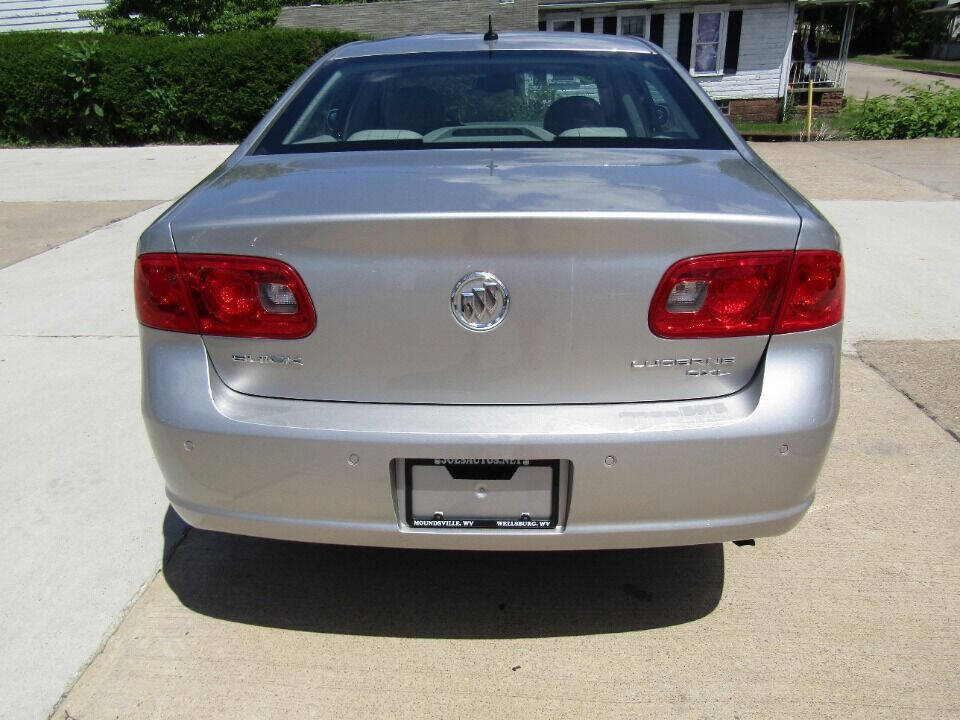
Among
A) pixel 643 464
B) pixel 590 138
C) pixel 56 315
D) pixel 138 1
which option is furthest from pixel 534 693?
pixel 138 1

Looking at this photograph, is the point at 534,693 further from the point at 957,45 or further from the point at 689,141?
A: the point at 957,45

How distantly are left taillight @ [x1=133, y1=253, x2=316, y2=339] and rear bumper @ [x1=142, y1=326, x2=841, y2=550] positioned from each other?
74 millimetres

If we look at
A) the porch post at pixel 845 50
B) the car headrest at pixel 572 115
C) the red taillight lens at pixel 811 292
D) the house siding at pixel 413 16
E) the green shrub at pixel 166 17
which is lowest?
the porch post at pixel 845 50

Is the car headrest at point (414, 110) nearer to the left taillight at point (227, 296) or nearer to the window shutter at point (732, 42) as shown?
the left taillight at point (227, 296)

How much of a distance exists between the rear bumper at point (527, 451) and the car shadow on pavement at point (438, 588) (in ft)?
1.61

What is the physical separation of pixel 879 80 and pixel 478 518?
38.3 meters

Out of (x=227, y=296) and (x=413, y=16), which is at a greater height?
(x=227, y=296)

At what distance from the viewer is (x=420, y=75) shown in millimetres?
3273

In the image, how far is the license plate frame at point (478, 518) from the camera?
2.14 meters

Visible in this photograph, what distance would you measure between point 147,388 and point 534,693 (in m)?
1.29

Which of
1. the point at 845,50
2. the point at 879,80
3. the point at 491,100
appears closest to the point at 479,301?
the point at 491,100

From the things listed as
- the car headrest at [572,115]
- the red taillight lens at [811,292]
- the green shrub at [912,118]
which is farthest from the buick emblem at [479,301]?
the green shrub at [912,118]

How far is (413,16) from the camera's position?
23984 millimetres

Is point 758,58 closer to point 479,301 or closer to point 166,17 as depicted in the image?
point 166,17
